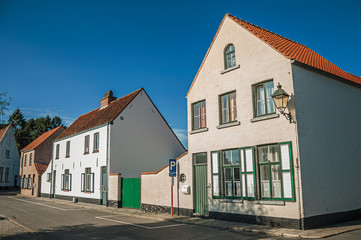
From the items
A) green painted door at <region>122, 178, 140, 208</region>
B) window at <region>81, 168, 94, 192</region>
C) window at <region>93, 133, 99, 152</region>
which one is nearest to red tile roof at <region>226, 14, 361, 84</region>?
green painted door at <region>122, 178, 140, 208</region>

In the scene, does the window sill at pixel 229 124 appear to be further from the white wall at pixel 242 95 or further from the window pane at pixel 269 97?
the window pane at pixel 269 97

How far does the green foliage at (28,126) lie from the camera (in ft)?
202

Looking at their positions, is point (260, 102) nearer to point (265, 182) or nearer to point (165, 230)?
point (265, 182)

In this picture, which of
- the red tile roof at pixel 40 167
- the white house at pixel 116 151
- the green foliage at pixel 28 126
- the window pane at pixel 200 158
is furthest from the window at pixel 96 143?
the green foliage at pixel 28 126

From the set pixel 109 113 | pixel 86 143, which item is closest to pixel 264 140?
pixel 109 113

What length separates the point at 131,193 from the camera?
1952 cm

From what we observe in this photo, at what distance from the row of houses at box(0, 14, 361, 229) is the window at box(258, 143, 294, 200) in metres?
0.04

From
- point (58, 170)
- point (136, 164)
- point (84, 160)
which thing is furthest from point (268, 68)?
point (58, 170)

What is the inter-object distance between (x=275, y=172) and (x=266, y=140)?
1.31 meters

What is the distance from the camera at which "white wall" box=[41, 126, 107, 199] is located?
76.0 ft

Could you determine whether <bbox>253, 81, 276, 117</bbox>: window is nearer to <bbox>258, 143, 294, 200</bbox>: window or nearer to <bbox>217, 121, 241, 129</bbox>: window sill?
<bbox>217, 121, 241, 129</bbox>: window sill

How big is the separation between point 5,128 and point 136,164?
42971 mm

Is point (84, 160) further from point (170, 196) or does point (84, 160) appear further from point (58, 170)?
point (170, 196)

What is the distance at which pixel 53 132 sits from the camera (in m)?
41.4
